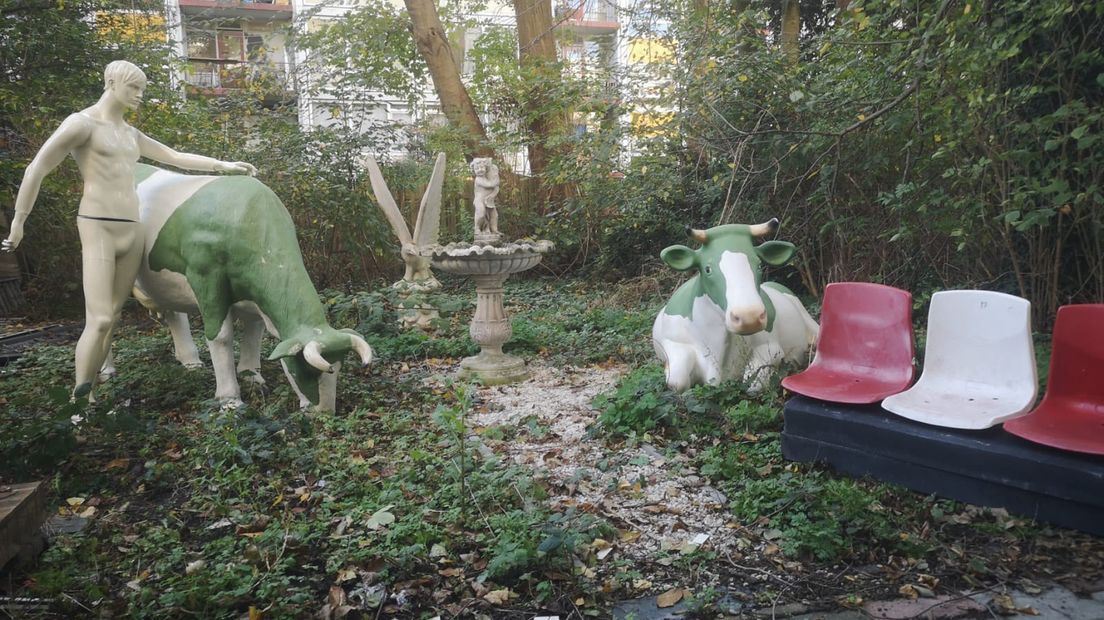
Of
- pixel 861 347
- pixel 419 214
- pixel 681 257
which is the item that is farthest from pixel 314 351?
pixel 419 214

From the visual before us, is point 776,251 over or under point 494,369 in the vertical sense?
over

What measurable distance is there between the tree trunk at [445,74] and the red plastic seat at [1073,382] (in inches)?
344

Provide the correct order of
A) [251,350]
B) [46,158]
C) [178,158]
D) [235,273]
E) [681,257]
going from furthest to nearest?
[251,350], [178,158], [681,257], [235,273], [46,158]

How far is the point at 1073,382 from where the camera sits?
3.17 metres

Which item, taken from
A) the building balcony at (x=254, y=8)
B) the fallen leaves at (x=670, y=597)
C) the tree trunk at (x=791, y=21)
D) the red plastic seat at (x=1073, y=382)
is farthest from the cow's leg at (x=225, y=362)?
the building balcony at (x=254, y=8)

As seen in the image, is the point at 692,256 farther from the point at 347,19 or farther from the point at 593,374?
the point at 347,19

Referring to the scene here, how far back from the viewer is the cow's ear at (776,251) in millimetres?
4449

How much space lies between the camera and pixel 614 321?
7.23m

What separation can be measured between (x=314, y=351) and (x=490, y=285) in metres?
1.97

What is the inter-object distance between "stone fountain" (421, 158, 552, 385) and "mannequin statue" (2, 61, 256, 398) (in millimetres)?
2003

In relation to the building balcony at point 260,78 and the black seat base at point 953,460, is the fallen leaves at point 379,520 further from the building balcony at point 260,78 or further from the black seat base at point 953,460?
the building balcony at point 260,78

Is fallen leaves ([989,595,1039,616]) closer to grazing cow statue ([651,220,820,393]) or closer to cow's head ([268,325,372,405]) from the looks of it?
grazing cow statue ([651,220,820,393])

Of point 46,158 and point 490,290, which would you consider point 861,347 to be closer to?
point 490,290

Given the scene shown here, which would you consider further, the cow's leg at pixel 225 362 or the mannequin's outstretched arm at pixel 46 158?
the cow's leg at pixel 225 362
